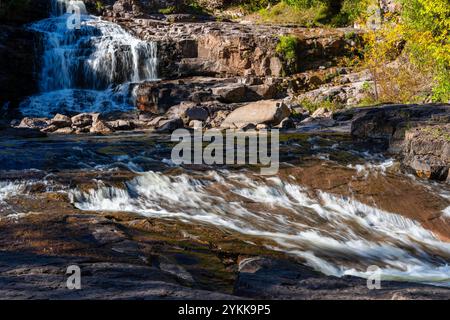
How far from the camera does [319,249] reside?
558cm

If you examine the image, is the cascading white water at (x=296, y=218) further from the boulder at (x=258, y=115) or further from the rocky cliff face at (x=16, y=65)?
the rocky cliff face at (x=16, y=65)

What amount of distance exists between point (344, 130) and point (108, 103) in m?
10.9

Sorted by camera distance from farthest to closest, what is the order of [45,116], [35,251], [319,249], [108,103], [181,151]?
[108,103] < [45,116] < [181,151] < [319,249] < [35,251]

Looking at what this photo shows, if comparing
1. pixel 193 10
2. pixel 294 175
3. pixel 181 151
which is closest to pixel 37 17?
pixel 193 10

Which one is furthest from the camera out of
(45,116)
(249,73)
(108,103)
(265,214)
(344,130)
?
(249,73)

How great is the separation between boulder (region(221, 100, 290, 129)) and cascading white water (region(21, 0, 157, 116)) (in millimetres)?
6009

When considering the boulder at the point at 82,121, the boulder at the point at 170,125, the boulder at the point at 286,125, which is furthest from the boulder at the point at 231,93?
the boulder at the point at 82,121

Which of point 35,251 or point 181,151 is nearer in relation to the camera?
point 35,251

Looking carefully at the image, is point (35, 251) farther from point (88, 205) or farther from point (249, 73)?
point (249, 73)

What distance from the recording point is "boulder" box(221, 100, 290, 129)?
52.7 feet

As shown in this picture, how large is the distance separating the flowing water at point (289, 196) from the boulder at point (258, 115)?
151 inches

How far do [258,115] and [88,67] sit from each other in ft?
33.8

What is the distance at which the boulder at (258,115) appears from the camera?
1608cm

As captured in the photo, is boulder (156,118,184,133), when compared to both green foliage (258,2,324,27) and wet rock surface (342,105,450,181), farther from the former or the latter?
green foliage (258,2,324,27)
